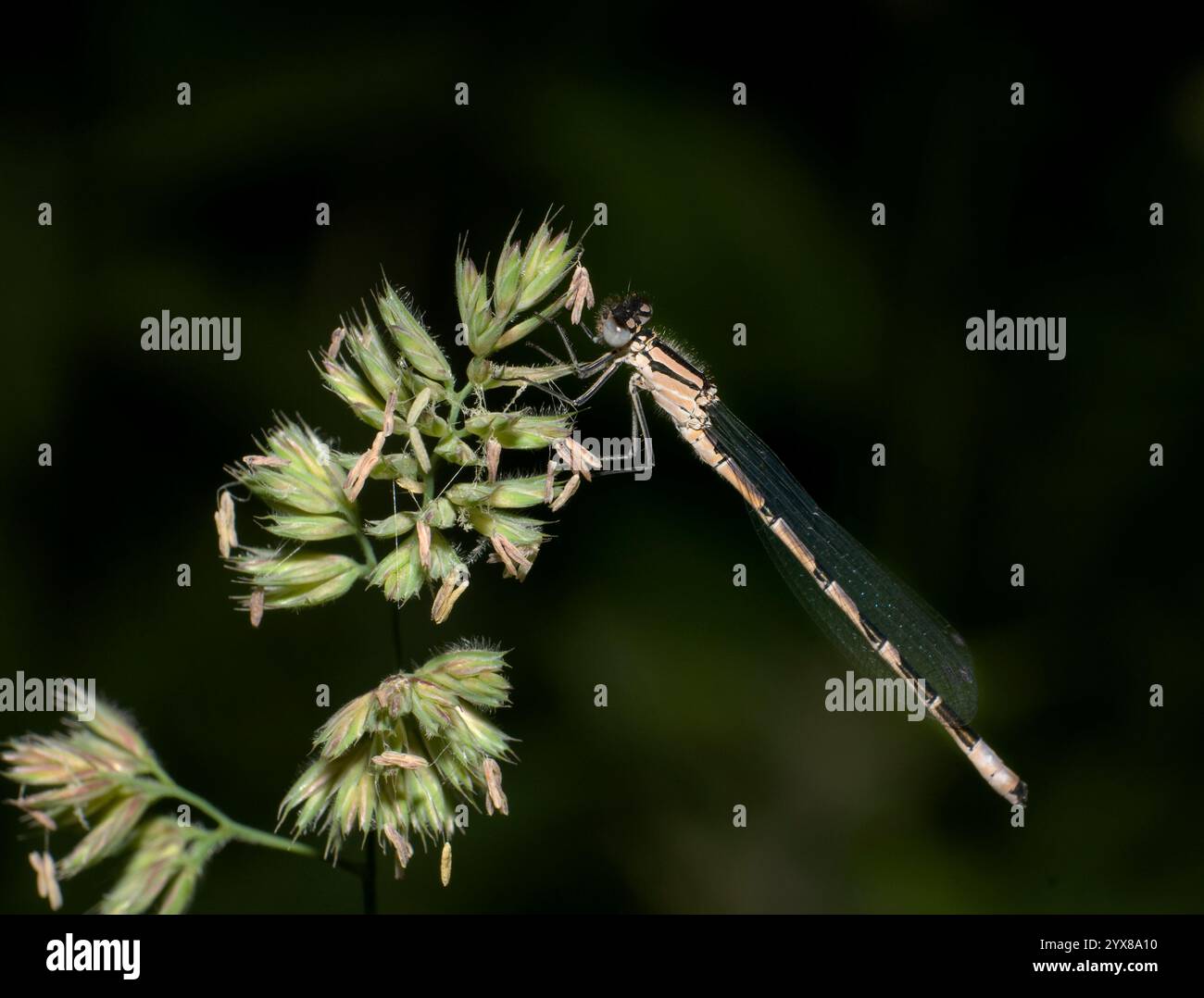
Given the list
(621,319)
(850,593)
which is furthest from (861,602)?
(621,319)

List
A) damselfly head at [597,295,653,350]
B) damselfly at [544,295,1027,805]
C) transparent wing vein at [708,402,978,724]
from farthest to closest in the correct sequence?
1. transparent wing vein at [708,402,978,724]
2. damselfly at [544,295,1027,805]
3. damselfly head at [597,295,653,350]

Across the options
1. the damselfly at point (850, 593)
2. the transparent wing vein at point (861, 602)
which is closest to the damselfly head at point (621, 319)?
the damselfly at point (850, 593)

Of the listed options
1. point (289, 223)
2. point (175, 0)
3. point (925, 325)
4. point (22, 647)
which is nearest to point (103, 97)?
point (175, 0)

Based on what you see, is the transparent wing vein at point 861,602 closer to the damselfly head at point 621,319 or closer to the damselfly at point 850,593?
the damselfly at point 850,593

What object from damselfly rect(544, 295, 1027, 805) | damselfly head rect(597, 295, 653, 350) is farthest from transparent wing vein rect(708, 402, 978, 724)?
damselfly head rect(597, 295, 653, 350)

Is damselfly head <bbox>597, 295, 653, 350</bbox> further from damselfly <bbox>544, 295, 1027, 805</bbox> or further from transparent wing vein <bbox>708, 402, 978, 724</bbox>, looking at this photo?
transparent wing vein <bbox>708, 402, 978, 724</bbox>

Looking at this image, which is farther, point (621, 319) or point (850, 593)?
point (850, 593)

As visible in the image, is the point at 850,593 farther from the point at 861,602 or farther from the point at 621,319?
the point at 621,319
